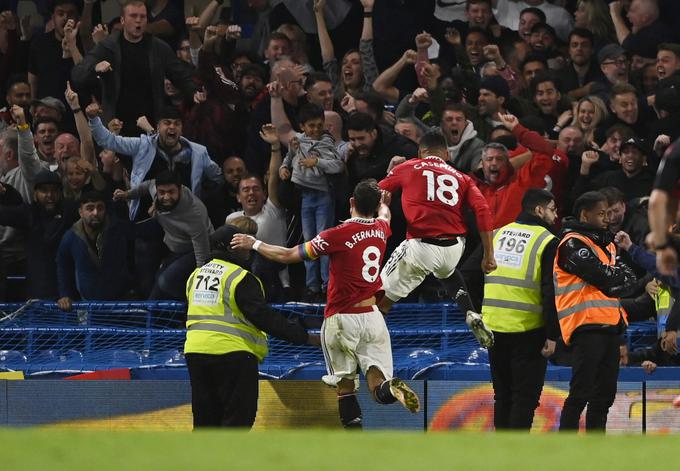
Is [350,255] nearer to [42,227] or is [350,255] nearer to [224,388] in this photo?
[224,388]

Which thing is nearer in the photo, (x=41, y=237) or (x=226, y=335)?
(x=226, y=335)

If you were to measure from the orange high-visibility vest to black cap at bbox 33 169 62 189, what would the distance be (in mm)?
6187

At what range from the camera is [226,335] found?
10.9 metres

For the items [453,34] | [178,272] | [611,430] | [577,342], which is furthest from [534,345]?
[453,34]

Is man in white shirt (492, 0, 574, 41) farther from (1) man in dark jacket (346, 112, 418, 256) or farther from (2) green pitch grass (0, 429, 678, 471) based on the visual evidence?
(2) green pitch grass (0, 429, 678, 471)

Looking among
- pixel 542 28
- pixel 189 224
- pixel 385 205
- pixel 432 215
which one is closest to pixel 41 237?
pixel 189 224

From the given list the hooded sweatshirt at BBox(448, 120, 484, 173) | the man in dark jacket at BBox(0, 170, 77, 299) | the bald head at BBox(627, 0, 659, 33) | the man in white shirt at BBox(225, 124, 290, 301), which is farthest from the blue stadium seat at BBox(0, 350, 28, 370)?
the bald head at BBox(627, 0, 659, 33)

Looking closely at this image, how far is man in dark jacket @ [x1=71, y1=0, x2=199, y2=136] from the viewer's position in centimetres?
1493

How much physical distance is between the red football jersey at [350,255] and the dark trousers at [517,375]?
1.08 m

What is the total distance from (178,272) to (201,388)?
284 centimetres

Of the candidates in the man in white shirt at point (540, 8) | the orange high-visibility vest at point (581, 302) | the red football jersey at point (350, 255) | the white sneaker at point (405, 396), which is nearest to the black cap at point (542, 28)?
the man in white shirt at point (540, 8)

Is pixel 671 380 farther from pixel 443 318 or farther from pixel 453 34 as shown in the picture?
pixel 453 34

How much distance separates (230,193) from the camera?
14.5 meters

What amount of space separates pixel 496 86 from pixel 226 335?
4.38 meters
